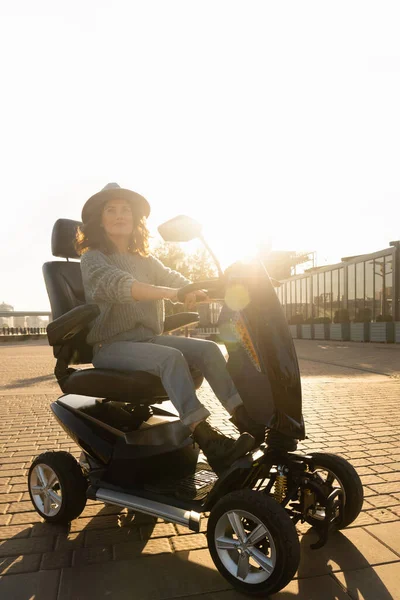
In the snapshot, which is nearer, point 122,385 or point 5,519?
point 122,385

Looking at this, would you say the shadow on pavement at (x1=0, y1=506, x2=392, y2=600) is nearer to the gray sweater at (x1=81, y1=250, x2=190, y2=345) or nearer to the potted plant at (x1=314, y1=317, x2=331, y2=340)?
the gray sweater at (x1=81, y1=250, x2=190, y2=345)

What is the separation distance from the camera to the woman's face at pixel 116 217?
2.95m

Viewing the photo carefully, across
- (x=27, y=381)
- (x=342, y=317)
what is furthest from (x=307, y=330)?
(x=27, y=381)

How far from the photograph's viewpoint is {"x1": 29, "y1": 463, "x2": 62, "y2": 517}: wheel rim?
274cm

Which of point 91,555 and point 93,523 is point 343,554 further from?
point 93,523

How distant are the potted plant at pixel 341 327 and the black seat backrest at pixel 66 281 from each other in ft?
77.5

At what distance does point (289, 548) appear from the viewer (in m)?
1.91

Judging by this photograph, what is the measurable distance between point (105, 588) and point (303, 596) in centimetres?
77

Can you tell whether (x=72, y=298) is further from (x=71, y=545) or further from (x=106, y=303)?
(x=71, y=545)

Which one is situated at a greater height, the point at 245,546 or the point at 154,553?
the point at 245,546

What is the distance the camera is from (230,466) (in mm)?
2199

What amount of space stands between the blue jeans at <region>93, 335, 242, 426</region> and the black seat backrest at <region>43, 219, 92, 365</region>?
0.60 ft

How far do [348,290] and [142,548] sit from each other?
2835cm

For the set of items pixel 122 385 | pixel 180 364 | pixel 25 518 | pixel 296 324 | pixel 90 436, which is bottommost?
pixel 25 518
